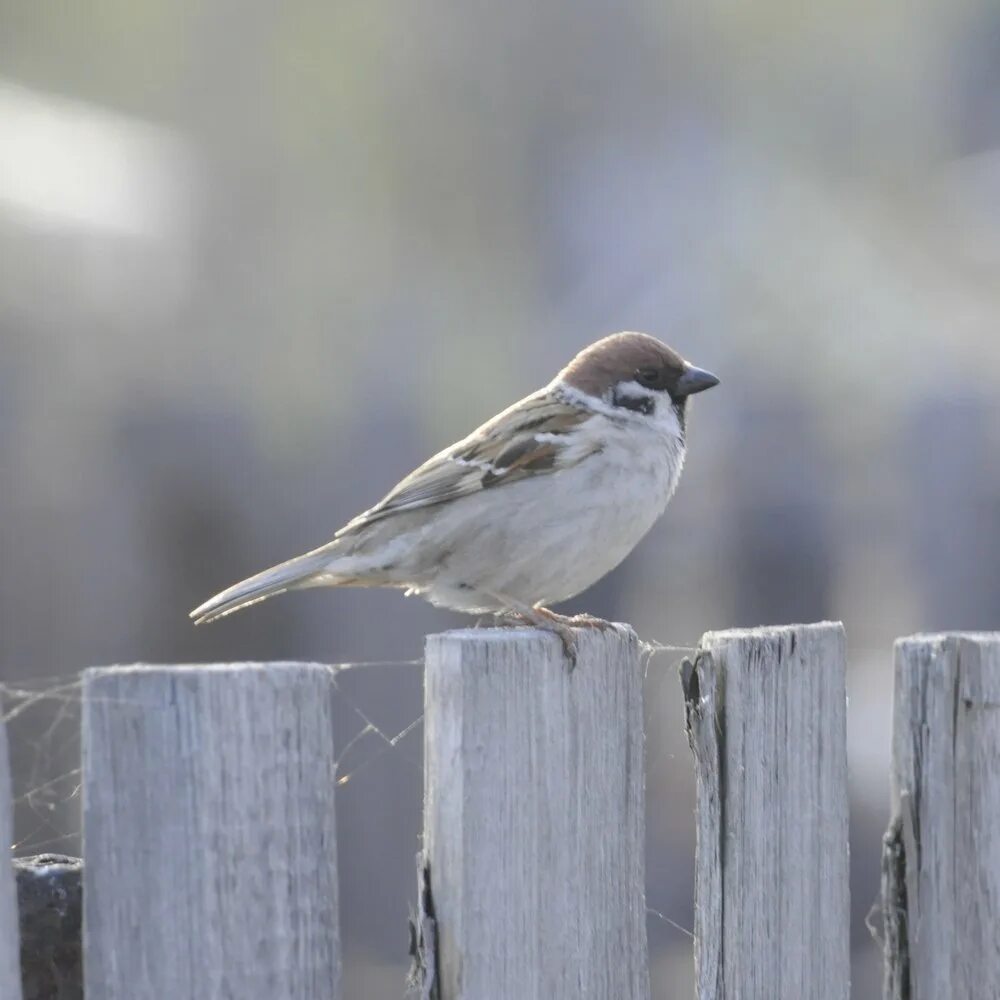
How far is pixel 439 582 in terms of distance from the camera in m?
2.89

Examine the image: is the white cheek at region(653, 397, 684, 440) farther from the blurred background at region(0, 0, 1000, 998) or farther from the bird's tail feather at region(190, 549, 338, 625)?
the blurred background at region(0, 0, 1000, 998)

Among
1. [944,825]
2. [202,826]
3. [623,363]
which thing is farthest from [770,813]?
[623,363]

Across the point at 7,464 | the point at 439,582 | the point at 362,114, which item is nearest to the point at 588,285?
the point at 362,114

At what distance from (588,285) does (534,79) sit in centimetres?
155

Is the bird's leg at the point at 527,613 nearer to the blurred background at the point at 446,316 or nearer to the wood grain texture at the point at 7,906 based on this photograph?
the wood grain texture at the point at 7,906

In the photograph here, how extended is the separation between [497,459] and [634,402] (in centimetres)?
33

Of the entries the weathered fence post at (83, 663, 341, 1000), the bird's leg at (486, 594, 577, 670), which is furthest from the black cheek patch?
the weathered fence post at (83, 663, 341, 1000)

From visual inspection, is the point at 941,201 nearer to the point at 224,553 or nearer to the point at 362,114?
the point at 362,114

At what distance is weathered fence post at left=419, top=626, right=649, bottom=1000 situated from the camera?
1.46 meters

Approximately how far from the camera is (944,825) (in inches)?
66.1

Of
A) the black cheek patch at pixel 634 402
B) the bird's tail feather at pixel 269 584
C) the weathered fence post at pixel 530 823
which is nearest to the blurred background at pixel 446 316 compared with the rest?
the bird's tail feather at pixel 269 584

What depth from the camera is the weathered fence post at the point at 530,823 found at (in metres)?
1.46

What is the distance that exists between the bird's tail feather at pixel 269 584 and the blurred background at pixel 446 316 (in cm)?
166

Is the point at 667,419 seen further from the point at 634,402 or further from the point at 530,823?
the point at 530,823
